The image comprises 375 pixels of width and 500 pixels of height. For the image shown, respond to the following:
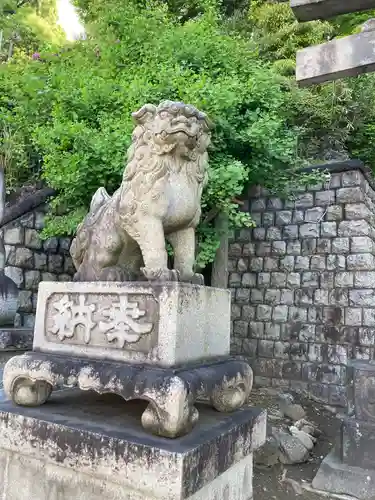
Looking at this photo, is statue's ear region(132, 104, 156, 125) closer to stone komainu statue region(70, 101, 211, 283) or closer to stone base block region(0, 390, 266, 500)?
stone komainu statue region(70, 101, 211, 283)

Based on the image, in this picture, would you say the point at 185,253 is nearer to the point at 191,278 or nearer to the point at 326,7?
the point at 191,278

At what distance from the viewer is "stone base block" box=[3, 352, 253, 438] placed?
1.55 metres

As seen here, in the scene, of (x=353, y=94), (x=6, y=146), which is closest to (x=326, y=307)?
(x=353, y=94)

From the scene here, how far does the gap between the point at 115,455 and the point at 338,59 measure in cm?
409

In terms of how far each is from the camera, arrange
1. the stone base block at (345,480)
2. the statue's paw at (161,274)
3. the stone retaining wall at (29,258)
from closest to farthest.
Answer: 1. the statue's paw at (161,274)
2. the stone base block at (345,480)
3. the stone retaining wall at (29,258)


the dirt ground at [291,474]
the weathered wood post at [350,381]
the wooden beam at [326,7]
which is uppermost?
the wooden beam at [326,7]

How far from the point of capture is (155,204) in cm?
187

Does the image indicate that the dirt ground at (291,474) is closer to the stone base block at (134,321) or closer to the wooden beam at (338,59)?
the stone base block at (134,321)

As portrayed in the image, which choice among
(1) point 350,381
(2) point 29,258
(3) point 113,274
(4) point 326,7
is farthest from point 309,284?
(3) point 113,274

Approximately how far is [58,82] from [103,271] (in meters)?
4.92

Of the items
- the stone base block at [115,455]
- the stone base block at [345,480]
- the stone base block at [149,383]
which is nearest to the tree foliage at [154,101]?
the stone base block at [345,480]

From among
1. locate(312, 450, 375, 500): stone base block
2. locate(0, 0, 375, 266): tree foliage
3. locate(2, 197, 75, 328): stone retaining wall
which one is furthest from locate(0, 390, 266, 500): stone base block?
locate(2, 197, 75, 328): stone retaining wall

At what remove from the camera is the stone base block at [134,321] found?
1.68 m

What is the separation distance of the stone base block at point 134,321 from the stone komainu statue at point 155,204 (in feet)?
0.39
